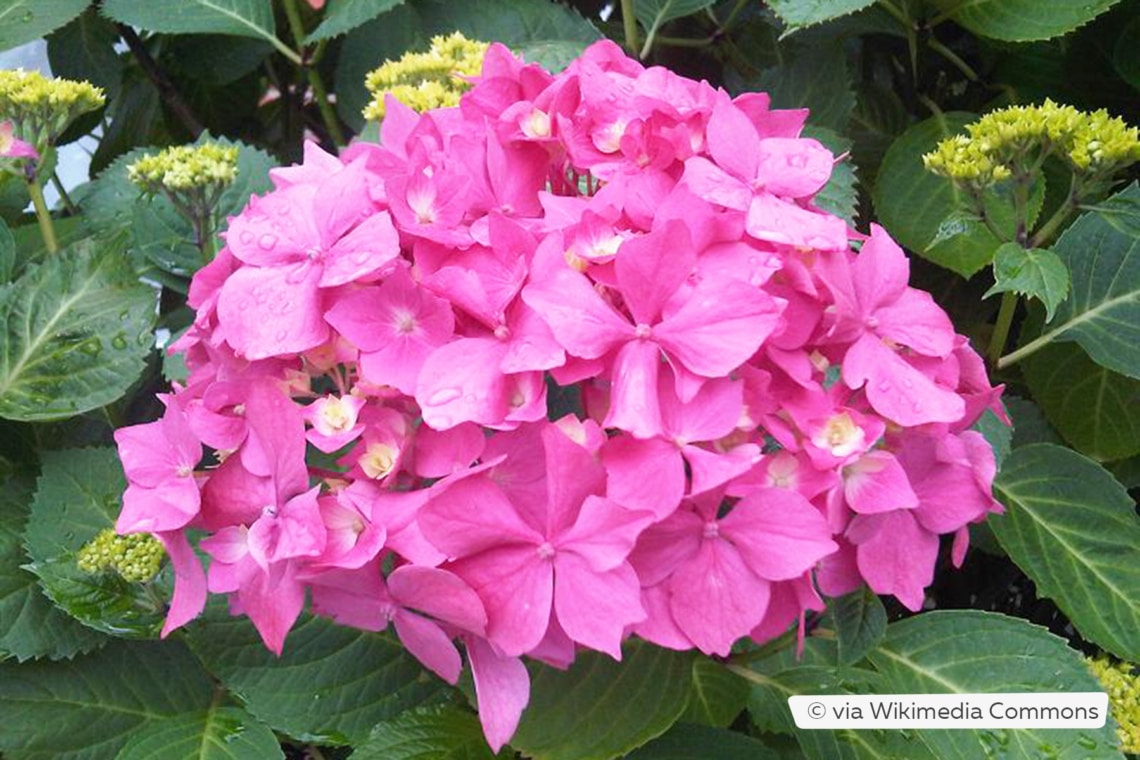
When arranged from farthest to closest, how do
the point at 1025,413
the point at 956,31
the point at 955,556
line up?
1. the point at 956,31
2. the point at 1025,413
3. the point at 955,556

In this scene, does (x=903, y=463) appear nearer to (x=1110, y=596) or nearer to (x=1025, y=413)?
(x=1110, y=596)

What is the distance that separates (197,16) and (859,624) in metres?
0.84

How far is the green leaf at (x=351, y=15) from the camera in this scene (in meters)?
1.02

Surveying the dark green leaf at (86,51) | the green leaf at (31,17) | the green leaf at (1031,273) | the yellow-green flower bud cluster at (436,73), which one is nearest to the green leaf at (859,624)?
the green leaf at (1031,273)

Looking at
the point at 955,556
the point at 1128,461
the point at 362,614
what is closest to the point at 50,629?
the point at 362,614

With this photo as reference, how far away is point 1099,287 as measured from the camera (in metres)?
0.87

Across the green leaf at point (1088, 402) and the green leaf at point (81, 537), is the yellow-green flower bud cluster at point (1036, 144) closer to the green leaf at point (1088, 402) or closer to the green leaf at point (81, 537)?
the green leaf at point (1088, 402)

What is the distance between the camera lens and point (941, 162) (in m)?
0.76

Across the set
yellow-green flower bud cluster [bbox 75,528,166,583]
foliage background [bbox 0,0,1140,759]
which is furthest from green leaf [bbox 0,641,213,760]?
yellow-green flower bud cluster [bbox 75,528,166,583]

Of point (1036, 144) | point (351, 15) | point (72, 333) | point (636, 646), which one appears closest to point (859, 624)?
point (636, 646)

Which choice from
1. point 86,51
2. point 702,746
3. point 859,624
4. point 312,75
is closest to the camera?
point 859,624

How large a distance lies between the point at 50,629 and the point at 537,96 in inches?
19.4

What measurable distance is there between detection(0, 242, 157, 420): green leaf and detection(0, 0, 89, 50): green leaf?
0.27 metres

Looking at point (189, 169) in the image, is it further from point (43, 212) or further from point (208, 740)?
point (208, 740)
